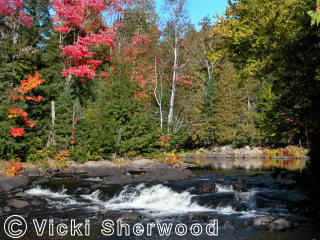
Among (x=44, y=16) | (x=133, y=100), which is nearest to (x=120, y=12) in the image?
(x=44, y=16)

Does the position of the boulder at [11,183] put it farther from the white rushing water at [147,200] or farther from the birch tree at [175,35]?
the birch tree at [175,35]

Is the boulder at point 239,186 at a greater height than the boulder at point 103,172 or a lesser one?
greater

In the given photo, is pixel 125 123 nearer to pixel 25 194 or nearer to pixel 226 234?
pixel 25 194

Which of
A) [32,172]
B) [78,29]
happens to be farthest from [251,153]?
[32,172]

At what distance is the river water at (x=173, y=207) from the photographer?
6.98 meters

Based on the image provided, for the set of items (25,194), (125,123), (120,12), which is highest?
(120,12)

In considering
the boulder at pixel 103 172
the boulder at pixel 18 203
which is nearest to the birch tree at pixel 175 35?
the boulder at pixel 103 172

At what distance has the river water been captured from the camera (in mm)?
6980

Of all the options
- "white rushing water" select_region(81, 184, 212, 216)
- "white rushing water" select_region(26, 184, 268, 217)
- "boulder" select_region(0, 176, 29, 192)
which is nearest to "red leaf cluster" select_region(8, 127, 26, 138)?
"boulder" select_region(0, 176, 29, 192)

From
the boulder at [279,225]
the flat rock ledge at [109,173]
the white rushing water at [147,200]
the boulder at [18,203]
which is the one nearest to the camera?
the boulder at [279,225]

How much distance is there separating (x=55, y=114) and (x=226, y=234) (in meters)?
16.6

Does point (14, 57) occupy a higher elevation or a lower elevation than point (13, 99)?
higher

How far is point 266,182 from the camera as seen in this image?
1175 centimetres

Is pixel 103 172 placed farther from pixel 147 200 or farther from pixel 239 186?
pixel 239 186
